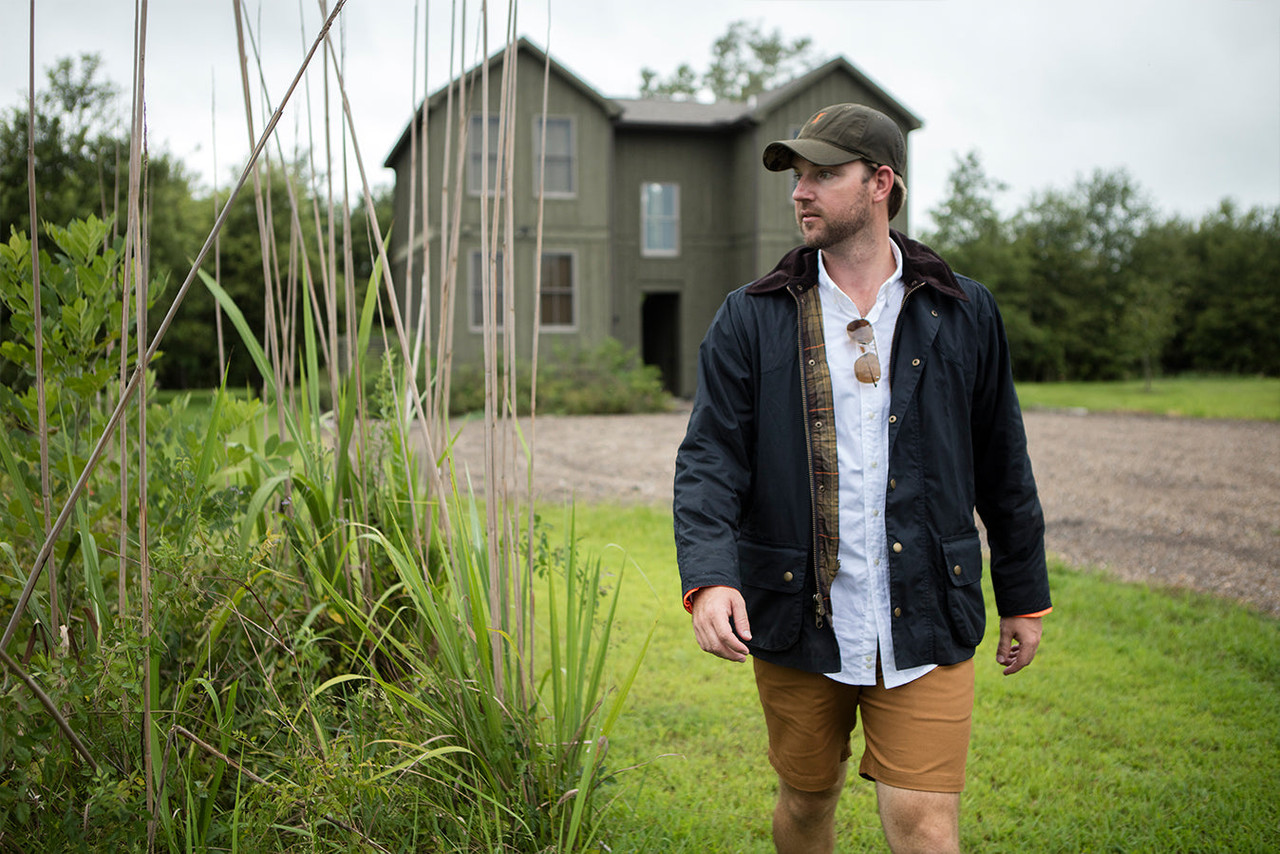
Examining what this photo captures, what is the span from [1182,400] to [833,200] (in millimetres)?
20641

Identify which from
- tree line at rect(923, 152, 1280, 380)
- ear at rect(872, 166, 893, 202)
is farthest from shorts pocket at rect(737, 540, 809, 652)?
tree line at rect(923, 152, 1280, 380)

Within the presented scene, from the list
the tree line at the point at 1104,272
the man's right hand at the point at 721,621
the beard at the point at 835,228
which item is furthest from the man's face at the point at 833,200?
the tree line at the point at 1104,272

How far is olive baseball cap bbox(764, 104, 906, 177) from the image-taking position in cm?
224

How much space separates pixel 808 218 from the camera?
7.51 feet

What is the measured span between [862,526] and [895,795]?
0.61 meters

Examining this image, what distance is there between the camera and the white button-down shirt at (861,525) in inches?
86.3

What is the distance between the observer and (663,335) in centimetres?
2288

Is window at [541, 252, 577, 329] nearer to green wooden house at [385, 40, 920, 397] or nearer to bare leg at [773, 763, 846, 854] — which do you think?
green wooden house at [385, 40, 920, 397]

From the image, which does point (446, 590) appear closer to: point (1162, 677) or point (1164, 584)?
point (1162, 677)

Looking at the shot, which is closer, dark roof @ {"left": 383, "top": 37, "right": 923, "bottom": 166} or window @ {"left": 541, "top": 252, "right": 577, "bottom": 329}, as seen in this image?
dark roof @ {"left": 383, "top": 37, "right": 923, "bottom": 166}

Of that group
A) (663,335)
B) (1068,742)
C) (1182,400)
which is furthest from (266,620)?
(1182,400)

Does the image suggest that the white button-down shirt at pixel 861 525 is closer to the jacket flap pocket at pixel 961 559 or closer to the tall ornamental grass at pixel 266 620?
the jacket flap pocket at pixel 961 559

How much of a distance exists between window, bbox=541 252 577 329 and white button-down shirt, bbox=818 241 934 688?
17.2 meters

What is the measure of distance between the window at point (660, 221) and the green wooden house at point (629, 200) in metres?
0.03
